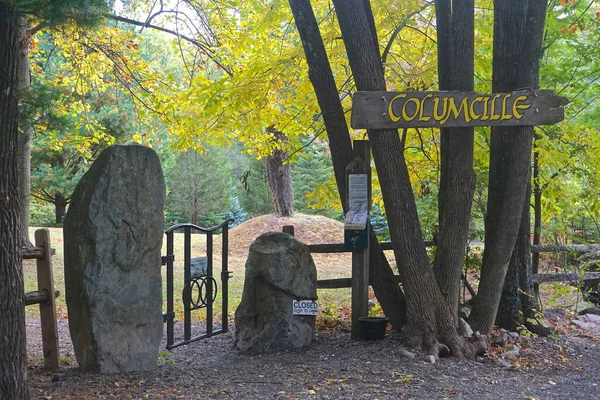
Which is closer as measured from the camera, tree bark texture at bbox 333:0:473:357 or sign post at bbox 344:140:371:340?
tree bark texture at bbox 333:0:473:357

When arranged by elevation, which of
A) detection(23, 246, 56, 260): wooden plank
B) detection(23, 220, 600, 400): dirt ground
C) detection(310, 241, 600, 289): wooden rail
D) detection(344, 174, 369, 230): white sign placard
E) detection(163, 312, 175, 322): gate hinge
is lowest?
detection(23, 220, 600, 400): dirt ground

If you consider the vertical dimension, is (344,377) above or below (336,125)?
below

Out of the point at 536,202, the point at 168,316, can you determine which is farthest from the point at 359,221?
the point at 536,202

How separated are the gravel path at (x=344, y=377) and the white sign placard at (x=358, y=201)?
1.36 metres

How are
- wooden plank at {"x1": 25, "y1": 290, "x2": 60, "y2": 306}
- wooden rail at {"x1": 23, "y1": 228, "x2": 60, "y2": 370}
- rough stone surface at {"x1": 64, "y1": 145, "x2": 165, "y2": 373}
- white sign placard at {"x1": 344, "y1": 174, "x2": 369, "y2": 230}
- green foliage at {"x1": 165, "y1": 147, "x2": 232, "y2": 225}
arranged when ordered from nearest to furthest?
rough stone surface at {"x1": 64, "y1": 145, "x2": 165, "y2": 373} → wooden plank at {"x1": 25, "y1": 290, "x2": 60, "y2": 306} → wooden rail at {"x1": 23, "y1": 228, "x2": 60, "y2": 370} → white sign placard at {"x1": 344, "y1": 174, "x2": 369, "y2": 230} → green foliage at {"x1": 165, "y1": 147, "x2": 232, "y2": 225}

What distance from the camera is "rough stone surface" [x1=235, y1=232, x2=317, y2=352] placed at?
723 cm

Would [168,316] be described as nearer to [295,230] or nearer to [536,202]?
[536,202]

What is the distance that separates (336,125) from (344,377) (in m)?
2.94

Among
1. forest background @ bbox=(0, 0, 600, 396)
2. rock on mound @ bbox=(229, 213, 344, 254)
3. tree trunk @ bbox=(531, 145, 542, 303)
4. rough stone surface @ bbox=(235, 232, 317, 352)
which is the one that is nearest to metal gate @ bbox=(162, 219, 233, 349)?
rough stone surface @ bbox=(235, 232, 317, 352)

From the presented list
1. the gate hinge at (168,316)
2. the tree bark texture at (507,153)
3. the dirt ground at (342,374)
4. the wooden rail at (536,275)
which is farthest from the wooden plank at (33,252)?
the tree bark texture at (507,153)

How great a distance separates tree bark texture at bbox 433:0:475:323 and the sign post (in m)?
0.84

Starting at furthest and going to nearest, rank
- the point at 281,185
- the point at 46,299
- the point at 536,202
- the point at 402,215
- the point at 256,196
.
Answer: the point at 256,196 → the point at 281,185 → the point at 536,202 → the point at 402,215 → the point at 46,299

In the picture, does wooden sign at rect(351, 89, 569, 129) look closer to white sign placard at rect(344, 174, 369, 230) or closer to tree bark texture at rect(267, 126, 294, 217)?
white sign placard at rect(344, 174, 369, 230)

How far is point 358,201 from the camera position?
722 cm
